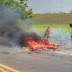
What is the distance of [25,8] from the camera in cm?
3684

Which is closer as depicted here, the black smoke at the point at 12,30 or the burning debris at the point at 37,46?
the burning debris at the point at 37,46

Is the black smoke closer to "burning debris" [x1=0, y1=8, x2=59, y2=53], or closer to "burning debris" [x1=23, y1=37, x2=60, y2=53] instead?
"burning debris" [x1=0, y1=8, x2=59, y2=53]

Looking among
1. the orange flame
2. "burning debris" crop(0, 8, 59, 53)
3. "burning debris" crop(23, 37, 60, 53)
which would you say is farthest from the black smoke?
"burning debris" crop(23, 37, 60, 53)

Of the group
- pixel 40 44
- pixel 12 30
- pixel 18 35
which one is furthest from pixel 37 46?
pixel 12 30

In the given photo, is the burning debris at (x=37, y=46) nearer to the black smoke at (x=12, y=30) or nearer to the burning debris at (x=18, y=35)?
the burning debris at (x=18, y=35)

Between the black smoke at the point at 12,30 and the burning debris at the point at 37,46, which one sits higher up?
the black smoke at the point at 12,30

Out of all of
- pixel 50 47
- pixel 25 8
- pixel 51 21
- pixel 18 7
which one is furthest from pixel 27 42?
pixel 51 21

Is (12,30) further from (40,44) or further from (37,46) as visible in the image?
(37,46)

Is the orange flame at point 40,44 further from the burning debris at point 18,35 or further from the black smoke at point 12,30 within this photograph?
the black smoke at point 12,30

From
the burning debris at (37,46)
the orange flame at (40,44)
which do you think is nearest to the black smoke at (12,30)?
the orange flame at (40,44)

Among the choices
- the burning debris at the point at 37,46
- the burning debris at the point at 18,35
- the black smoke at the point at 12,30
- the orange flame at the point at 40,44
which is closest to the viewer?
the burning debris at the point at 37,46

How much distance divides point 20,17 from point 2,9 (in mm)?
3631

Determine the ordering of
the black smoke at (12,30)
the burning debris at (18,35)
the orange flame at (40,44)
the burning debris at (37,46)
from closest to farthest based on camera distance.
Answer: the burning debris at (37,46) → the orange flame at (40,44) → the burning debris at (18,35) → the black smoke at (12,30)

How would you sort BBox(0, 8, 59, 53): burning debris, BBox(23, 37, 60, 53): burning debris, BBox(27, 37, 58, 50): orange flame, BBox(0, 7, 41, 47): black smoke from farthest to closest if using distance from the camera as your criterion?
BBox(0, 7, 41, 47): black smoke
BBox(0, 8, 59, 53): burning debris
BBox(27, 37, 58, 50): orange flame
BBox(23, 37, 60, 53): burning debris
